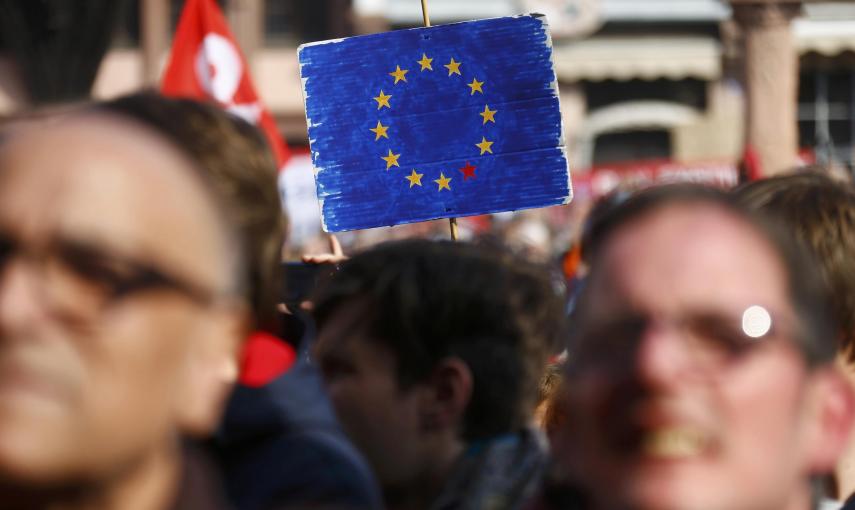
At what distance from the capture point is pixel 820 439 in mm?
1496

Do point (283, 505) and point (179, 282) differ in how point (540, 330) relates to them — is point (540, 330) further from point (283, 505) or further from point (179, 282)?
point (179, 282)

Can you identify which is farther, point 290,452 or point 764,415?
point 290,452

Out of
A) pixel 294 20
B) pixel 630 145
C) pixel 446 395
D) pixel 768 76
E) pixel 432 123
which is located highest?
pixel 432 123

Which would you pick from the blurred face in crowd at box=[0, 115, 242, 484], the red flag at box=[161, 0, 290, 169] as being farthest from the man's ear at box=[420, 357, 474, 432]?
the red flag at box=[161, 0, 290, 169]

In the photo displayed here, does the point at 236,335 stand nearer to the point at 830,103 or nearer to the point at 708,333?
the point at 708,333

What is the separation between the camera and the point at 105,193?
1.36 m

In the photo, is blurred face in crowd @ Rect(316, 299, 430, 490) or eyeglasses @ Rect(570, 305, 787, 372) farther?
blurred face in crowd @ Rect(316, 299, 430, 490)

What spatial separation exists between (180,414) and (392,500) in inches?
43.5

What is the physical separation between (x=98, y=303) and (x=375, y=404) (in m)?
1.20

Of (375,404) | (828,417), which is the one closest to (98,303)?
(828,417)

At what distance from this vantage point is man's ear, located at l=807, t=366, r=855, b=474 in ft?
4.88

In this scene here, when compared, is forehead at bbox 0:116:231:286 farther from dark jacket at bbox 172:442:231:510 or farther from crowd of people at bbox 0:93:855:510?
dark jacket at bbox 172:442:231:510

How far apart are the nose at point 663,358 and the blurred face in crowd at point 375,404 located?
111cm

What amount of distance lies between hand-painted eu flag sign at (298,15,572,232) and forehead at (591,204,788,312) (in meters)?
2.06
